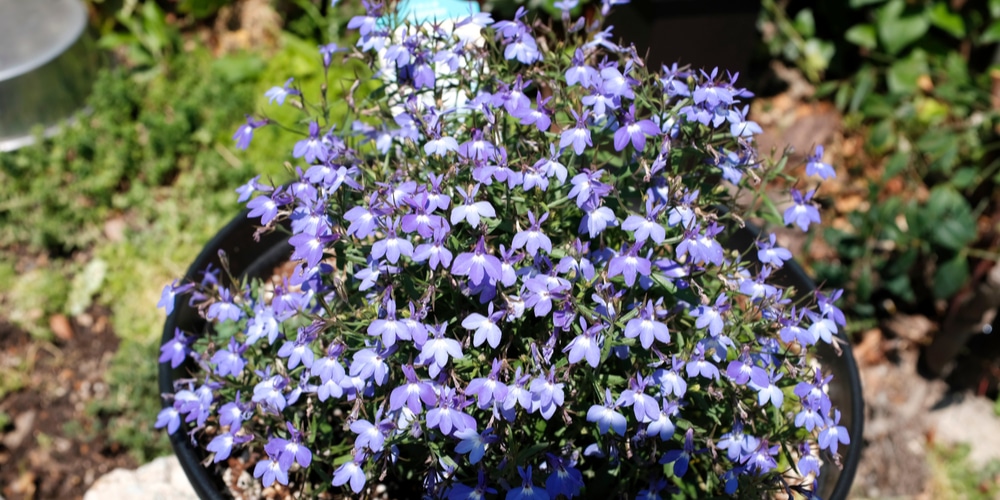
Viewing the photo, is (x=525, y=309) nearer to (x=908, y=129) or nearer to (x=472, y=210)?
(x=472, y=210)

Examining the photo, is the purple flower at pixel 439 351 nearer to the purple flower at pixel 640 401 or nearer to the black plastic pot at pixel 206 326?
the purple flower at pixel 640 401

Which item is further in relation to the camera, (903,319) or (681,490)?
(903,319)

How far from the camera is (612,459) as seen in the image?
1357 mm

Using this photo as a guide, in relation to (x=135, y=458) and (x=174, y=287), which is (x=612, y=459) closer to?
(x=174, y=287)

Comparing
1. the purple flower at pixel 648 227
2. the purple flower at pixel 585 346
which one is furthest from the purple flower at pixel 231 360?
the purple flower at pixel 648 227

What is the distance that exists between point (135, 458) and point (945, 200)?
254 cm

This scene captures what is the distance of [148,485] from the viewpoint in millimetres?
1991

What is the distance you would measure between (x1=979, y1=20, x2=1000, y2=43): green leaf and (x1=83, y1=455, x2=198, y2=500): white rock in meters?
2.94

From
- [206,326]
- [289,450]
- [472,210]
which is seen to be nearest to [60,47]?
[206,326]

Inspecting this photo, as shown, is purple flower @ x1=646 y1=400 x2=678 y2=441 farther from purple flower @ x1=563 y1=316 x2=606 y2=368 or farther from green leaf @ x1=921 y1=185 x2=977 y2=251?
green leaf @ x1=921 y1=185 x2=977 y2=251

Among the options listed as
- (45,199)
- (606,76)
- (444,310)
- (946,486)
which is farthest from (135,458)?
(946,486)

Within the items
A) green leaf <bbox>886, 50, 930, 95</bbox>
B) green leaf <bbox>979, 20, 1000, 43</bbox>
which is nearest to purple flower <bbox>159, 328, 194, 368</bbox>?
green leaf <bbox>886, 50, 930, 95</bbox>

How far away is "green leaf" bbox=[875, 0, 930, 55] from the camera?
3.18 metres

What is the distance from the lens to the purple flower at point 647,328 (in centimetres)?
122
